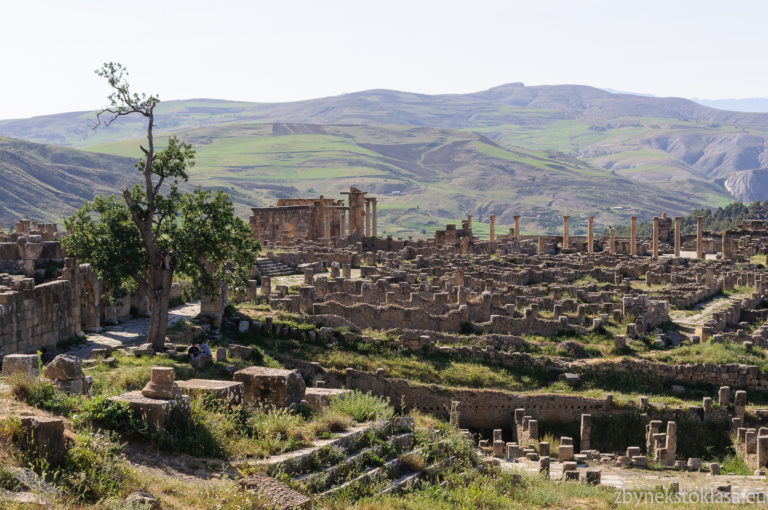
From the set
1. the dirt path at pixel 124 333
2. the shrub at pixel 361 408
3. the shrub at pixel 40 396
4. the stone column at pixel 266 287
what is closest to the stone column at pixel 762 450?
the shrub at pixel 361 408

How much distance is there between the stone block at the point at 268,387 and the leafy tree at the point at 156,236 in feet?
27.2

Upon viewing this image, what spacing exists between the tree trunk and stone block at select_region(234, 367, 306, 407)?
7968 mm

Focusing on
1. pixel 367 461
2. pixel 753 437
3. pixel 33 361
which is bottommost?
Answer: pixel 753 437

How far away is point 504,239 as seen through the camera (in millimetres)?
65625

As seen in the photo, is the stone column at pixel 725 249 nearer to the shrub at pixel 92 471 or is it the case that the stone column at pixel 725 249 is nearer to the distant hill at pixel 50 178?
the shrub at pixel 92 471

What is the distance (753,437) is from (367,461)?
14.2 m

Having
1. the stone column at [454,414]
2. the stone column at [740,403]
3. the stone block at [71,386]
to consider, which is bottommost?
the stone column at [740,403]

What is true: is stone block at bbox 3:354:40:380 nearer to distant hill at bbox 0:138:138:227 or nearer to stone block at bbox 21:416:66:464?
stone block at bbox 21:416:66:464

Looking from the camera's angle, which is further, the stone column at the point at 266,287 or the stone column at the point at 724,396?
the stone column at the point at 266,287

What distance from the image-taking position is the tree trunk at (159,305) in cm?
2480

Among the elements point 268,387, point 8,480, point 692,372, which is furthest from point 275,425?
point 692,372

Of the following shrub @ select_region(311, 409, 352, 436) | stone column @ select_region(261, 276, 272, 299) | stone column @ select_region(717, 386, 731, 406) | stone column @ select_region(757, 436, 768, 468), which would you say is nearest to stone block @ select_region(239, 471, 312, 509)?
shrub @ select_region(311, 409, 352, 436)

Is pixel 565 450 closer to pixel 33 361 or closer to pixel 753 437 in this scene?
pixel 753 437

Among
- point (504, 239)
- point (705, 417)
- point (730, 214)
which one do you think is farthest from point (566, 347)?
point (730, 214)
